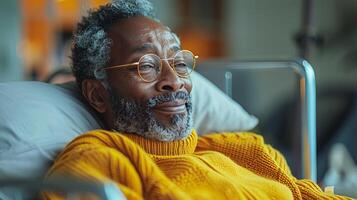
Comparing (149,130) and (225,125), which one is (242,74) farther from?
(149,130)

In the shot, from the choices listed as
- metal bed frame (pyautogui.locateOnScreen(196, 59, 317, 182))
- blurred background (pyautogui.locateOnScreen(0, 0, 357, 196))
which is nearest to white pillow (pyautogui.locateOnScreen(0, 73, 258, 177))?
metal bed frame (pyautogui.locateOnScreen(196, 59, 317, 182))

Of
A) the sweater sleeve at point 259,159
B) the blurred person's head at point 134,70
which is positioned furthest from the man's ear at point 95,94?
the sweater sleeve at point 259,159

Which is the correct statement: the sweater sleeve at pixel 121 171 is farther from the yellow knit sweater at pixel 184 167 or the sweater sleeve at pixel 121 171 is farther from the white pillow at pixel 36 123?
the white pillow at pixel 36 123

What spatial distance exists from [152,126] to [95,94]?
0.21 meters

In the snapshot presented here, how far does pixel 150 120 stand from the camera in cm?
152

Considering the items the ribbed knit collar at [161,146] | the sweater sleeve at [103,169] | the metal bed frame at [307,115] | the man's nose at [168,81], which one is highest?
the man's nose at [168,81]

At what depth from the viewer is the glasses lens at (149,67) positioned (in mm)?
1546

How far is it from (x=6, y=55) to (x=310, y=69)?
308cm

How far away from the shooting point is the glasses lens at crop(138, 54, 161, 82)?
5.07 ft

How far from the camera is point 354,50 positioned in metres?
5.46

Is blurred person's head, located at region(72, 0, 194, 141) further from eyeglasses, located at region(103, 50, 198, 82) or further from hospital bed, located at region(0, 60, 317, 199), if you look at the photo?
hospital bed, located at region(0, 60, 317, 199)

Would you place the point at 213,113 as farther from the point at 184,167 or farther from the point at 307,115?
the point at 184,167

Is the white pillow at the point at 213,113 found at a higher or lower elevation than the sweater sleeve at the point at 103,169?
lower

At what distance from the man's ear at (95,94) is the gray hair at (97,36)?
0.05ft
